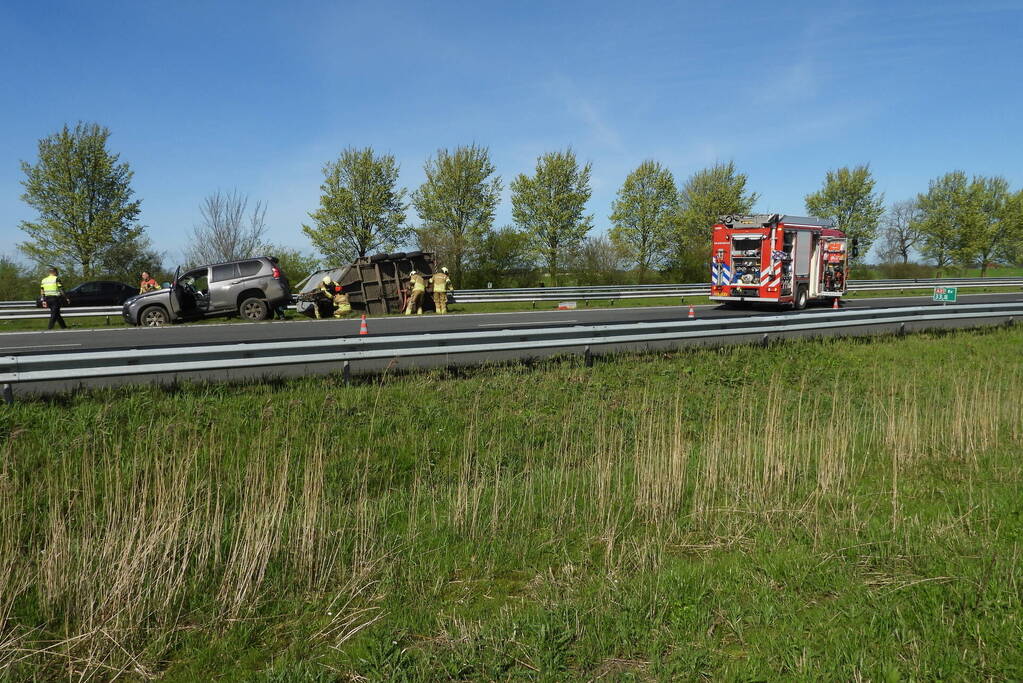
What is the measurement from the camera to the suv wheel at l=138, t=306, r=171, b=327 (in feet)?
57.1

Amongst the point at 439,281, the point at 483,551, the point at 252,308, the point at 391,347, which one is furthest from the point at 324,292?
the point at 483,551

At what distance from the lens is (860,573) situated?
13.6ft

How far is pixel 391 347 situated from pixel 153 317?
11055 mm

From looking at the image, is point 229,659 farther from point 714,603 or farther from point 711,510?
point 711,510

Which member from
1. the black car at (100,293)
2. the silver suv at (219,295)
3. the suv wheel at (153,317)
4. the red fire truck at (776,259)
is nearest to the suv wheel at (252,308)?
the silver suv at (219,295)

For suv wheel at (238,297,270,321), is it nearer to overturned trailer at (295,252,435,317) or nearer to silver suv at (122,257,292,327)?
silver suv at (122,257,292,327)

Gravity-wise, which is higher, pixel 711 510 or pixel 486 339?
pixel 486 339

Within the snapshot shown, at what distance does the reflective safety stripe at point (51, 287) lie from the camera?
1680 cm

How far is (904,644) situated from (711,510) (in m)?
2.13

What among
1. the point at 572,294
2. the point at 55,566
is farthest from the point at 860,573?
the point at 572,294

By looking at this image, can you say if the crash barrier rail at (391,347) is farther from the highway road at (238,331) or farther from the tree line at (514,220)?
the tree line at (514,220)

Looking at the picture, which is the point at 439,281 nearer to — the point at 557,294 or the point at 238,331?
the point at 238,331

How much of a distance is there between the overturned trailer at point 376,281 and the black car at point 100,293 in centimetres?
1174

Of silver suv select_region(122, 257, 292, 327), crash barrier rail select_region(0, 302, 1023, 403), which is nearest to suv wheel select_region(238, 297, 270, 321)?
silver suv select_region(122, 257, 292, 327)
